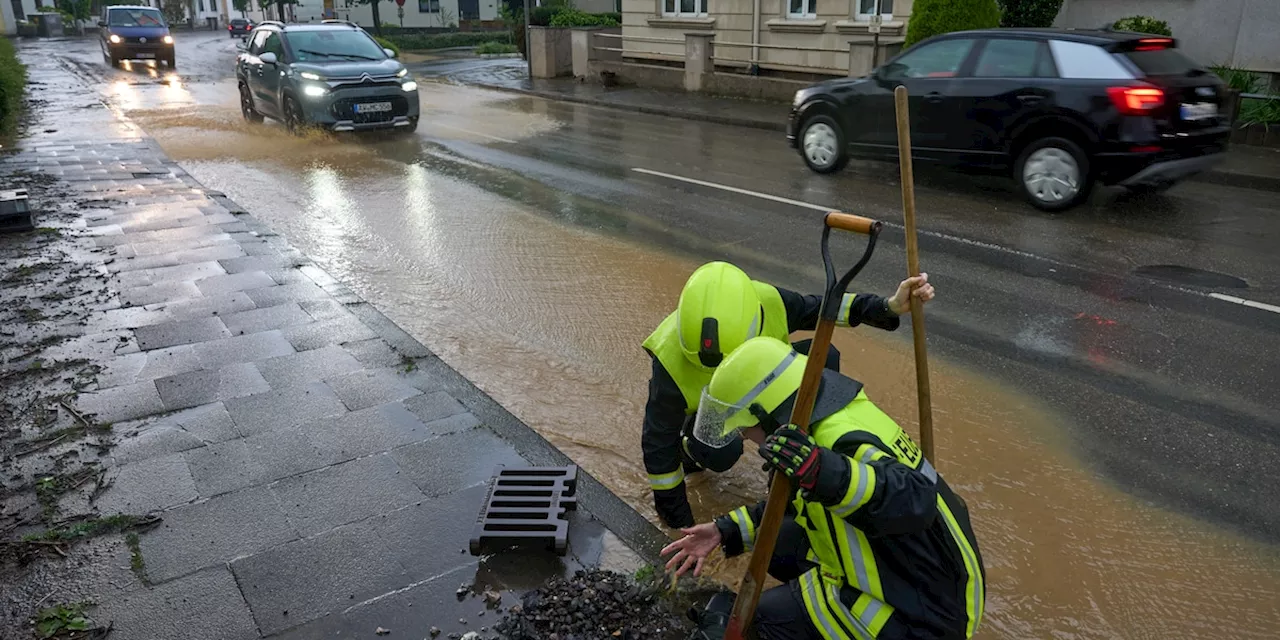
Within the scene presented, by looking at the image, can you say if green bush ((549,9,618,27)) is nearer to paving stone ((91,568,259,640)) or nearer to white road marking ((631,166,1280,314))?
white road marking ((631,166,1280,314))

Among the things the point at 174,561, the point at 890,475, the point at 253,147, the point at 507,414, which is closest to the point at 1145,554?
the point at 890,475

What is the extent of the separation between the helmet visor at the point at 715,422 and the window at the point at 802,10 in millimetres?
17808

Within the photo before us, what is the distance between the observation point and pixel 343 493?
3842 millimetres

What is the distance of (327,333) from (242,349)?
1.69 feet

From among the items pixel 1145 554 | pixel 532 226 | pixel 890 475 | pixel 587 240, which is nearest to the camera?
pixel 890 475

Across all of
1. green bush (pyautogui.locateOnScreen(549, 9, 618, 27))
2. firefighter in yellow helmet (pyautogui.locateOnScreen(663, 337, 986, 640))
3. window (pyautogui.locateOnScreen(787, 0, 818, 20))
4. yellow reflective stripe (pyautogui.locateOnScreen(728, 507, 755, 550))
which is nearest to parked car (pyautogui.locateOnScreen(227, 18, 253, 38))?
green bush (pyautogui.locateOnScreen(549, 9, 618, 27))

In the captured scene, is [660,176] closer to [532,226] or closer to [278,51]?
[532,226]

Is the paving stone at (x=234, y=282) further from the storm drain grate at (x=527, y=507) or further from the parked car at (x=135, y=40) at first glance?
the parked car at (x=135, y=40)

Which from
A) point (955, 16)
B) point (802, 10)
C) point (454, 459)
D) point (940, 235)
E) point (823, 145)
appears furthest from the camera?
point (802, 10)

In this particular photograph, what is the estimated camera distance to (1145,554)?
3584 mm

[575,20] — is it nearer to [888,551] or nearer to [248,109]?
[248,109]

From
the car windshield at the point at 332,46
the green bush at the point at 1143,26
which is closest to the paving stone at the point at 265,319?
the car windshield at the point at 332,46

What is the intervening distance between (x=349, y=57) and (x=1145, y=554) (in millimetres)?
13543

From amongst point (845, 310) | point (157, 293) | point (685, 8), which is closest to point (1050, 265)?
point (845, 310)
